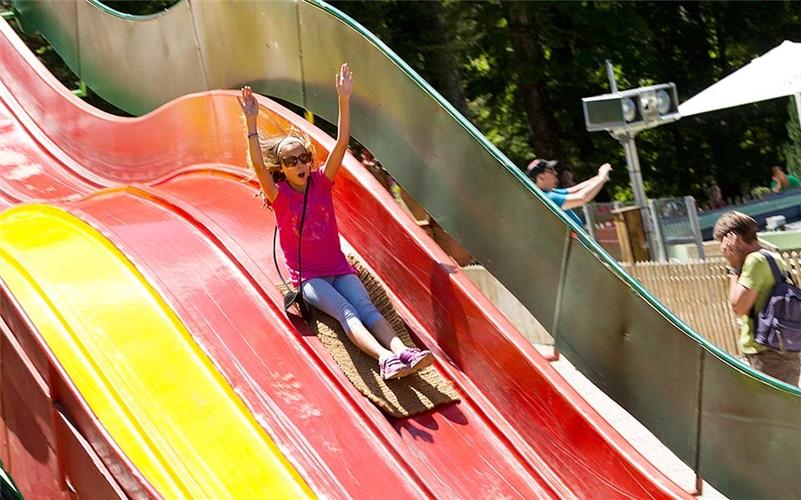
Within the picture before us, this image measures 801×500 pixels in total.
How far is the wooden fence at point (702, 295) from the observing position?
35.4 feet

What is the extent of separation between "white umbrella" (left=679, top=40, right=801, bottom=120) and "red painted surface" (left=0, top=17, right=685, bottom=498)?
Result: 7.32 meters

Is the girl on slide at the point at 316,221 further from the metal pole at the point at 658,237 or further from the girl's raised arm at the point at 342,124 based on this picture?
the metal pole at the point at 658,237

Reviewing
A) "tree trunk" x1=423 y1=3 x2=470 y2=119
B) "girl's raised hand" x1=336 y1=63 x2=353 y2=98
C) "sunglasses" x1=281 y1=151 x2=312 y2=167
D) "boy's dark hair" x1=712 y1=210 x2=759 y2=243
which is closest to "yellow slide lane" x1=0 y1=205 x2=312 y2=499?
"sunglasses" x1=281 y1=151 x2=312 y2=167

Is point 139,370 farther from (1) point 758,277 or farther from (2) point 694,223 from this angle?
(2) point 694,223

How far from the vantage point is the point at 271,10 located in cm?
788

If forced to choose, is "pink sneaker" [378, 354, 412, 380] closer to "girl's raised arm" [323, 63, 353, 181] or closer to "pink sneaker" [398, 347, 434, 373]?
"pink sneaker" [398, 347, 434, 373]

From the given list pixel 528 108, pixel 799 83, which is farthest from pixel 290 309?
pixel 528 108

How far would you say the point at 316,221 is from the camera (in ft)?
21.4

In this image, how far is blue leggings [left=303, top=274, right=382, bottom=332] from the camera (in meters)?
6.27

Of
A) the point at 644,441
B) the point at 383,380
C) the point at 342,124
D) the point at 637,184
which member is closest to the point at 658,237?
the point at 637,184

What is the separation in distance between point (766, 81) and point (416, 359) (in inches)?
344

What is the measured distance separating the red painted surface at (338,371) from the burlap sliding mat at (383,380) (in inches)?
2.5

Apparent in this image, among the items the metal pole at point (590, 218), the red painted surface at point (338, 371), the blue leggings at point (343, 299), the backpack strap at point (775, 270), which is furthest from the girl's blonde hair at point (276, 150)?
the metal pole at point (590, 218)

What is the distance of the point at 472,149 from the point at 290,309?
1380 millimetres
